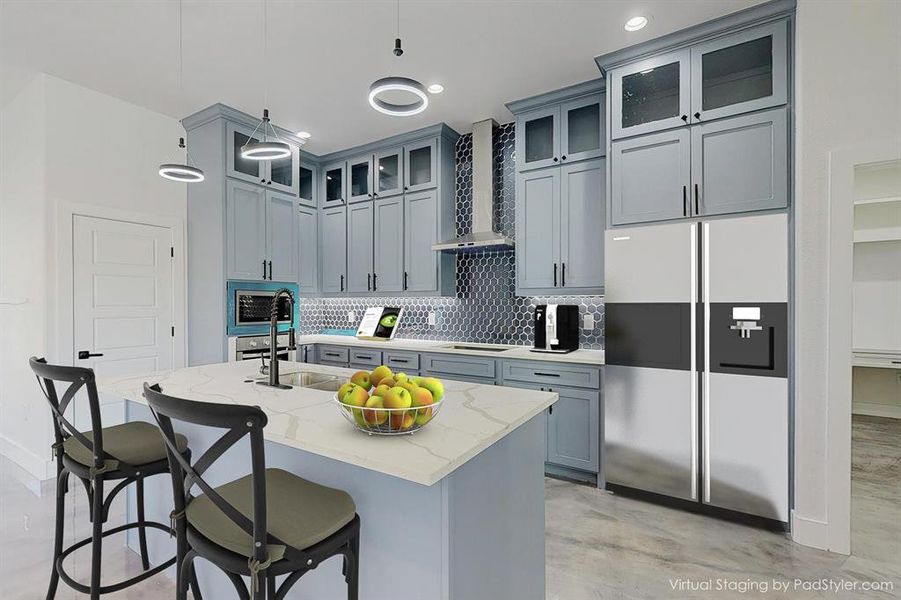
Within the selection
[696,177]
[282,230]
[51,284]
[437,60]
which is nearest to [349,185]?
[282,230]

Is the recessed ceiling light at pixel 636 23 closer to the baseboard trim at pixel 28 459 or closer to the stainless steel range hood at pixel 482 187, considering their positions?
the stainless steel range hood at pixel 482 187

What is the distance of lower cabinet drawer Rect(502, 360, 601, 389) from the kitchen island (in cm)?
133

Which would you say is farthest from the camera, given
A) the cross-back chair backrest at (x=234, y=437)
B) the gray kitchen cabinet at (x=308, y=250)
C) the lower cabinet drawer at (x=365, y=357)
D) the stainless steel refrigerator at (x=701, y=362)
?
the gray kitchen cabinet at (x=308, y=250)

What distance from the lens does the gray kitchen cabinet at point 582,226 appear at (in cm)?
330

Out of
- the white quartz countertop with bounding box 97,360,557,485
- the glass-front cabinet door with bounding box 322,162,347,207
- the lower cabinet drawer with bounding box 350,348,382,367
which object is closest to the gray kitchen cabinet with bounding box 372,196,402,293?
the glass-front cabinet door with bounding box 322,162,347,207

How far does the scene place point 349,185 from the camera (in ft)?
15.8

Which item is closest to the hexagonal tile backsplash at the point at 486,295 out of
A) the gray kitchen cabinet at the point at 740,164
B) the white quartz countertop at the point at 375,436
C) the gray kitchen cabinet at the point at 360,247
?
the gray kitchen cabinet at the point at 360,247

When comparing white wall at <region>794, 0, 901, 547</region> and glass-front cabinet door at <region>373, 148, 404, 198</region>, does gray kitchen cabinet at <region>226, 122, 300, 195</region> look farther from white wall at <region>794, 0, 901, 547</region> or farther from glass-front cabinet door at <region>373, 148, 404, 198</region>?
white wall at <region>794, 0, 901, 547</region>

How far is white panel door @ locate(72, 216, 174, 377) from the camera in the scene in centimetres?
339

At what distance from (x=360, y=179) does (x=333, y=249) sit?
2.75 feet

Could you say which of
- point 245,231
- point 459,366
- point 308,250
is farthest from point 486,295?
point 245,231

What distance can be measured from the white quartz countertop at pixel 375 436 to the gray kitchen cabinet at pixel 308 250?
2.52 m

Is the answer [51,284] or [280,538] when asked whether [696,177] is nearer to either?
[280,538]

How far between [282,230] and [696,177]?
3.61m
